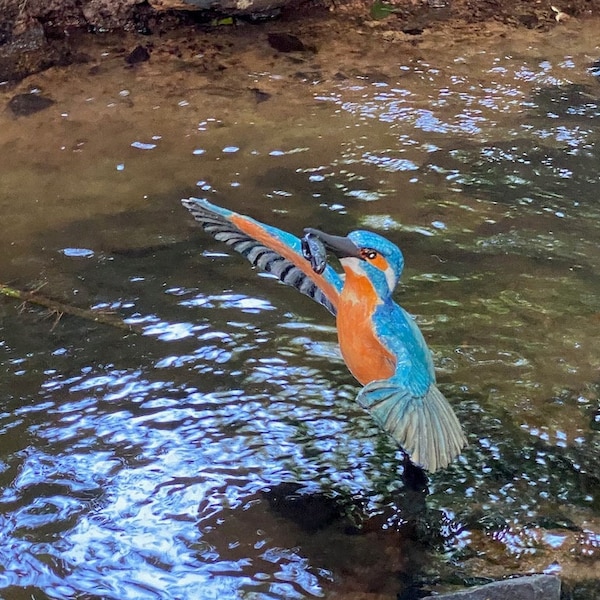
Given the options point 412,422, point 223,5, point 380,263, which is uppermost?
point 223,5

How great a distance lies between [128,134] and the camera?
380cm

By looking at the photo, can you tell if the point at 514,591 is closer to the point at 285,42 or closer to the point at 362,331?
the point at 362,331

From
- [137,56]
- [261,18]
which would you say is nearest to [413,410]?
[137,56]

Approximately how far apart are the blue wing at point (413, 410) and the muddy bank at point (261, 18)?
3.53 metres

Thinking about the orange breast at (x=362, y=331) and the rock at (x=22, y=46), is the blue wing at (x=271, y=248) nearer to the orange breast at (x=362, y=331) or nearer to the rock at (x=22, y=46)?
the orange breast at (x=362, y=331)

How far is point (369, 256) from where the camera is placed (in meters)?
1.60

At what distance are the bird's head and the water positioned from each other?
1.99 feet

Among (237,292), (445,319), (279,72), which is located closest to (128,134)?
(279,72)

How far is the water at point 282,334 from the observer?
182 centimetres

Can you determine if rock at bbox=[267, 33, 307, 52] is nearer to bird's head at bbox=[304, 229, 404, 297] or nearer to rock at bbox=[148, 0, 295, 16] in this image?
rock at bbox=[148, 0, 295, 16]

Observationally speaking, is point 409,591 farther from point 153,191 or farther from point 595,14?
point 595,14

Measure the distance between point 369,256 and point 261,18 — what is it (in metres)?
3.84

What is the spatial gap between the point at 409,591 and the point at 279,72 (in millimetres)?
3285

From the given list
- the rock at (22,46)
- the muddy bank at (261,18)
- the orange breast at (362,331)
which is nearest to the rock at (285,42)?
the muddy bank at (261,18)
